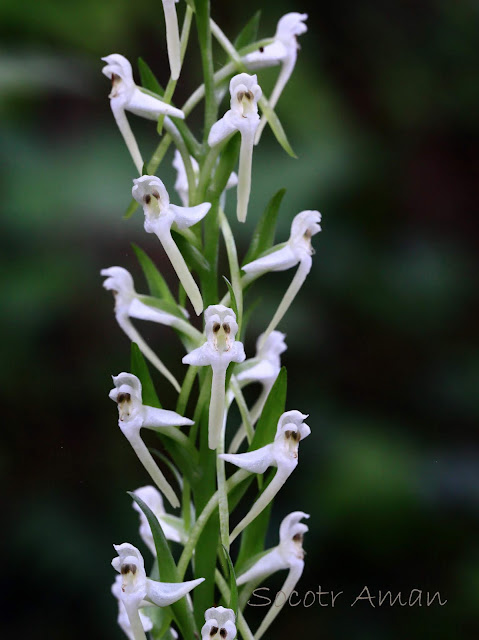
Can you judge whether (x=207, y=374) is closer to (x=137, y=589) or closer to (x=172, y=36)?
(x=137, y=589)

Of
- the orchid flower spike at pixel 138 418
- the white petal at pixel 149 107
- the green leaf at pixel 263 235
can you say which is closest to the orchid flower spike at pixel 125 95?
Answer: the white petal at pixel 149 107

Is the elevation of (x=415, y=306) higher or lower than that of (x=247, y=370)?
higher

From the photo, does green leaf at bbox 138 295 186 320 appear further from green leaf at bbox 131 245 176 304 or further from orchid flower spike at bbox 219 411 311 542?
orchid flower spike at bbox 219 411 311 542

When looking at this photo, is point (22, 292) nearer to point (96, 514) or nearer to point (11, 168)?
point (11, 168)

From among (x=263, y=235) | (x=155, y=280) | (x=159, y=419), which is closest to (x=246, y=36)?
(x=263, y=235)

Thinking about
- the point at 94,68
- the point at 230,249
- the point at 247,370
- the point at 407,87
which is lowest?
the point at 247,370

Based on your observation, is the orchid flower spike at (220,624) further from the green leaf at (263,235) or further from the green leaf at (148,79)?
the green leaf at (148,79)

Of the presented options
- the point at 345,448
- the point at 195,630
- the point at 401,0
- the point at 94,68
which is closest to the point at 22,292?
the point at 94,68
